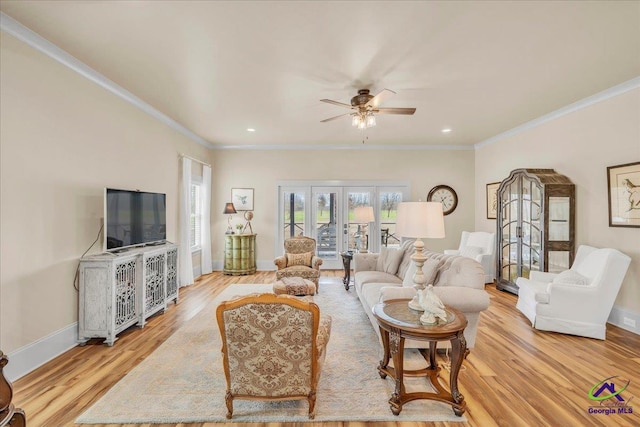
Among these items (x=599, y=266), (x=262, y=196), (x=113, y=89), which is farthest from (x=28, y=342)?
(x=599, y=266)

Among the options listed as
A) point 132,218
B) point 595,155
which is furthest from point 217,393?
point 595,155

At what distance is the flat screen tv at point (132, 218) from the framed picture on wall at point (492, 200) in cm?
627

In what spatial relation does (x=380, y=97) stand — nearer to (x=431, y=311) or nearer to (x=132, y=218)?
(x=431, y=311)

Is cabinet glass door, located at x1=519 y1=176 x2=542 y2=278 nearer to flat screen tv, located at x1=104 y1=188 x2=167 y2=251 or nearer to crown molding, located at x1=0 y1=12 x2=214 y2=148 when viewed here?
flat screen tv, located at x1=104 y1=188 x2=167 y2=251

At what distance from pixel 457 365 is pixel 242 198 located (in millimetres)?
5907

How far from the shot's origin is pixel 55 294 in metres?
2.96

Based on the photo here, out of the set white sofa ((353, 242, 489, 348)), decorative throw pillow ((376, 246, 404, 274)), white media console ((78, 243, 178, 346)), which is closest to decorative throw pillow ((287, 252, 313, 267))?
decorative throw pillow ((376, 246, 404, 274))

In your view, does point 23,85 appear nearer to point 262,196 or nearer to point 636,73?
point 262,196

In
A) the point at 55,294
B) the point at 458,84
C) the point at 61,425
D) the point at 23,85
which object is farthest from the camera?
the point at 458,84

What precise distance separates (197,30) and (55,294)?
2861 mm

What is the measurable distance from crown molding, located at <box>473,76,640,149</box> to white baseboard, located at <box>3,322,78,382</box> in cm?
689

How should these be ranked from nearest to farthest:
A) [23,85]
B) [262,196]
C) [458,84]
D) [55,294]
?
[23,85]
[55,294]
[458,84]
[262,196]

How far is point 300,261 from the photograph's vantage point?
5.37 m

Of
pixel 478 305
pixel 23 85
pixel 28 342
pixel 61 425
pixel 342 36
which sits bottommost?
pixel 61 425
